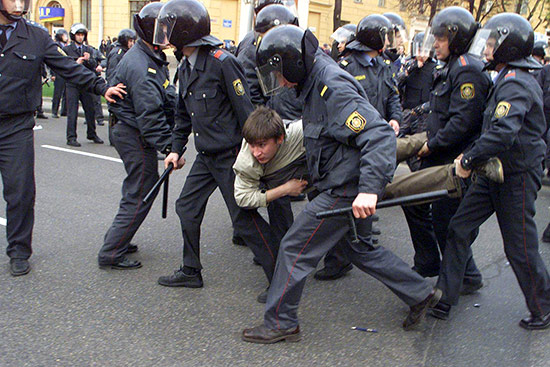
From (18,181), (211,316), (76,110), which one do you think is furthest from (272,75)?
(76,110)

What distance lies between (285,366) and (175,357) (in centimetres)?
59

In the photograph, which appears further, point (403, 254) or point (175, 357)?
point (403, 254)

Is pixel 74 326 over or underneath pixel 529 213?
underneath

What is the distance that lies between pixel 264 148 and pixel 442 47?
1.40 m

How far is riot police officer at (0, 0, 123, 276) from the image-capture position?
3812mm

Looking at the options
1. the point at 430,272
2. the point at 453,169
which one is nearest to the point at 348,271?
the point at 430,272

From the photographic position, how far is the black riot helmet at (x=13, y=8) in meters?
3.71

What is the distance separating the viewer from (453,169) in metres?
3.18

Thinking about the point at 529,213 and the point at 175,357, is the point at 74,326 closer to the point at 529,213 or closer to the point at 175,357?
the point at 175,357

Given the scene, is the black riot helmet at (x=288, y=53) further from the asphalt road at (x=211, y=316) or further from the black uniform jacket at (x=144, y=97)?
the asphalt road at (x=211, y=316)

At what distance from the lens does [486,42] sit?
3.31m

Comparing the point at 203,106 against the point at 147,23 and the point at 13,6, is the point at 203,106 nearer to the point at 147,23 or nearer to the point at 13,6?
the point at 147,23

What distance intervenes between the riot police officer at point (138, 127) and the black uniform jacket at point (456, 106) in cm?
188

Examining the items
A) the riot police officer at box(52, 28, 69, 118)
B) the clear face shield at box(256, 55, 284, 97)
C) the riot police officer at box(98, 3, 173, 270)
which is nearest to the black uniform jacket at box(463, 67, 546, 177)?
the clear face shield at box(256, 55, 284, 97)
